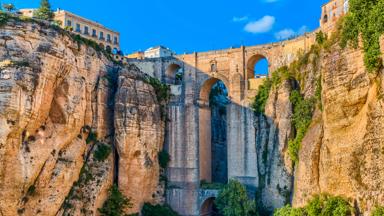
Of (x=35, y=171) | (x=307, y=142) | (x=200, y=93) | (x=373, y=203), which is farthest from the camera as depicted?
(x=200, y=93)

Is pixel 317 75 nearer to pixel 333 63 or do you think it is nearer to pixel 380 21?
pixel 333 63

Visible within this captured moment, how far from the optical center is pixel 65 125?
31516mm

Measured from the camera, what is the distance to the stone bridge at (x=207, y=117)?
3781 centimetres

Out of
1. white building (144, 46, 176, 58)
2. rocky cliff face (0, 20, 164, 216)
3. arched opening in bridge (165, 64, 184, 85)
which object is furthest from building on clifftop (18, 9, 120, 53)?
rocky cliff face (0, 20, 164, 216)

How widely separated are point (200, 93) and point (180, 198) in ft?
30.5

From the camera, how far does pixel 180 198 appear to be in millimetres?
38656

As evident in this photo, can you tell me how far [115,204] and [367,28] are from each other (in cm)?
2169

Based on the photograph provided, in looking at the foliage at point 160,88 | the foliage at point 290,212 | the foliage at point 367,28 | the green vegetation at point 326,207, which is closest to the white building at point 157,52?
the foliage at point 160,88

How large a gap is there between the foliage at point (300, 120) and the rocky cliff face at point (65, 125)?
10926mm

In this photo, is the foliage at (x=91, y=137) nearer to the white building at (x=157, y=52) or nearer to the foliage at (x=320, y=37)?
the foliage at (x=320, y=37)

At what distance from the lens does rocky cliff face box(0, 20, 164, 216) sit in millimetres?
28547

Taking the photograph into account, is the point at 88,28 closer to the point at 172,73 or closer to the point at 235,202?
the point at 172,73

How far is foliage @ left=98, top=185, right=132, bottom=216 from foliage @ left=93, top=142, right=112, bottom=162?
7.81 feet

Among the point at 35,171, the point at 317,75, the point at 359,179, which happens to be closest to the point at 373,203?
the point at 359,179
